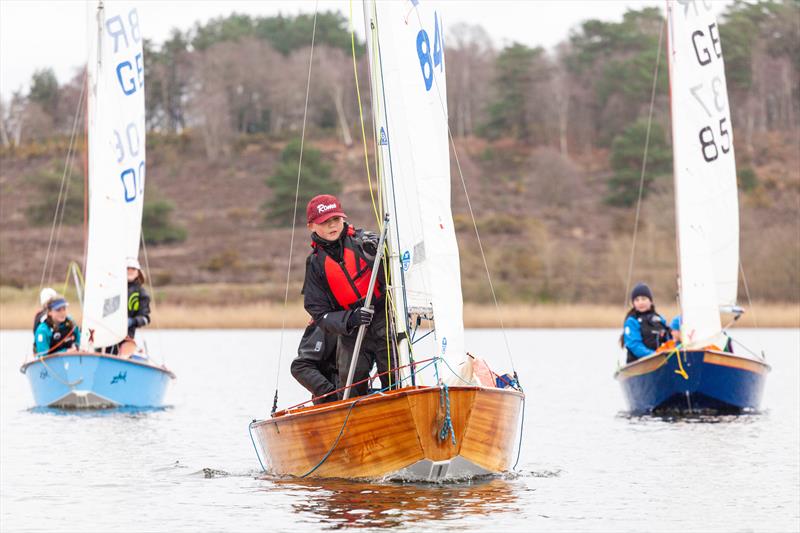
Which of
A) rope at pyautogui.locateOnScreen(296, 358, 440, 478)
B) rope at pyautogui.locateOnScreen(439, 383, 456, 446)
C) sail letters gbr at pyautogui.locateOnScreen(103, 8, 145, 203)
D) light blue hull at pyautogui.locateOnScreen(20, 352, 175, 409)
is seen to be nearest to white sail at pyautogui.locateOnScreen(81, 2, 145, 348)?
sail letters gbr at pyautogui.locateOnScreen(103, 8, 145, 203)

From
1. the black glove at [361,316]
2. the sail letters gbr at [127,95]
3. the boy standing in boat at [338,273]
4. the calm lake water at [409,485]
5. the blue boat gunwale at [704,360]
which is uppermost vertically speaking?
the sail letters gbr at [127,95]

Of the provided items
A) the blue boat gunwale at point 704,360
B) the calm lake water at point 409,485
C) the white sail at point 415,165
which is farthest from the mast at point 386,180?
the blue boat gunwale at point 704,360

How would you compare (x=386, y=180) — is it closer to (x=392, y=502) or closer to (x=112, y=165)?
(x=392, y=502)

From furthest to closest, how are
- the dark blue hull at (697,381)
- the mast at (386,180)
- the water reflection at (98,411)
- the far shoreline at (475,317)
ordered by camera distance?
the far shoreline at (475,317) → the water reflection at (98,411) → the dark blue hull at (697,381) → the mast at (386,180)

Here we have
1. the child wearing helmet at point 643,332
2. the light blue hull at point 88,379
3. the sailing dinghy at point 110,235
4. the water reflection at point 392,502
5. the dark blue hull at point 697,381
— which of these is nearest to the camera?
the water reflection at point 392,502

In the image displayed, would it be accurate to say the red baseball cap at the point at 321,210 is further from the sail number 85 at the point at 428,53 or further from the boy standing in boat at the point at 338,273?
the sail number 85 at the point at 428,53

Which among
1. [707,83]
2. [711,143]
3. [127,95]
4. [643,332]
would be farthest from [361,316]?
[127,95]

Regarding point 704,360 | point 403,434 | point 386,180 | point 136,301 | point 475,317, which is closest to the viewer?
point 403,434

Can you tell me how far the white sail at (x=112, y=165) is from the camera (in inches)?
773

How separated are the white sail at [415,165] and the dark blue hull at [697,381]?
742 centimetres

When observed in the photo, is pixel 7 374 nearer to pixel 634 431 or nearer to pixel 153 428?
pixel 153 428

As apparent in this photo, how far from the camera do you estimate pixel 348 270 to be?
11.2m

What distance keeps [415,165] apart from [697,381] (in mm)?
8060

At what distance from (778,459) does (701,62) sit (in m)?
7.16
